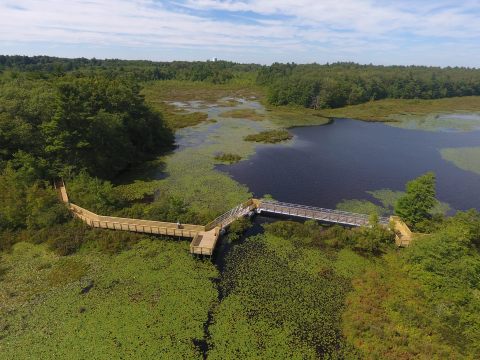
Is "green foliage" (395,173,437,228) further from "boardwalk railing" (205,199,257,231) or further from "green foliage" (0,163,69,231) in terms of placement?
"green foliage" (0,163,69,231)

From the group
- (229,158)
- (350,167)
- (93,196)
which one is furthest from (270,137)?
(93,196)

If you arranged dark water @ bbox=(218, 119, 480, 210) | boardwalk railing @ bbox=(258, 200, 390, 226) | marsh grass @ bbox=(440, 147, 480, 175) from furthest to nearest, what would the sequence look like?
marsh grass @ bbox=(440, 147, 480, 175) → dark water @ bbox=(218, 119, 480, 210) → boardwalk railing @ bbox=(258, 200, 390, 226)

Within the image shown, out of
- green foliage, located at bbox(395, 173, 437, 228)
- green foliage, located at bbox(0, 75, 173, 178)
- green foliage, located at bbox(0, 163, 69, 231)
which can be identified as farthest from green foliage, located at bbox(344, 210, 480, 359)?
green foliage, located at bbox(0, 75, 173, 178)

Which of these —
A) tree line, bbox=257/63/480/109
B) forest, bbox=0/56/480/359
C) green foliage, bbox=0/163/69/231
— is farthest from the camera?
tree line, bbox=257/63/480/109

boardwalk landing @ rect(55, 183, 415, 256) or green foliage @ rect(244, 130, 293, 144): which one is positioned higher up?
green foliage @ rect(244, 130, 293, 144)

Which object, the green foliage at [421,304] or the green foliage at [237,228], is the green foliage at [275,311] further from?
the green foliage at [237,228]

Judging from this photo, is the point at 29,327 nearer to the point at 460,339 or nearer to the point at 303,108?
the point at 460,339

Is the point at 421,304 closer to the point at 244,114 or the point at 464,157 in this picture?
the point at 464,157
